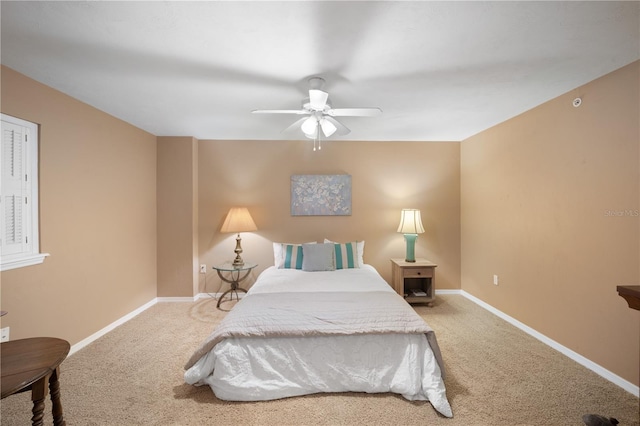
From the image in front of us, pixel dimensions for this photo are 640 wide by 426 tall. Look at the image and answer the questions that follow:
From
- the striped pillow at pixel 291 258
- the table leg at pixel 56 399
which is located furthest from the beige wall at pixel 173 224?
the table leg at pixel 56 399

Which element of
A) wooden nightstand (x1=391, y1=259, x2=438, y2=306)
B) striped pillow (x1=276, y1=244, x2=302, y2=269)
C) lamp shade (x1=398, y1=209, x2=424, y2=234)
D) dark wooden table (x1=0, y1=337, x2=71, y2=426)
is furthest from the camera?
lamp shade (x1=398, y1=209, x2=424, y2=234)

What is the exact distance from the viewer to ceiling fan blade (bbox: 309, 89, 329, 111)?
6.31 feet

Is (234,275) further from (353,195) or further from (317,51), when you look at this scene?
(317,51)

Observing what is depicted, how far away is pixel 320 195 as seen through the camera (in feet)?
13.3

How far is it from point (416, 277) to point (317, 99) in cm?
273

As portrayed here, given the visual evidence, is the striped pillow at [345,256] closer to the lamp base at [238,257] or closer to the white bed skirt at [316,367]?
the lamp base at [238,257]

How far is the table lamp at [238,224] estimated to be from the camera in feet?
12.0

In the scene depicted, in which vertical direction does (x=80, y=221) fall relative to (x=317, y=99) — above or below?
below

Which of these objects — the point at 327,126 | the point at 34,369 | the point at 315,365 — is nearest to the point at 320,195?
the point at 327,126

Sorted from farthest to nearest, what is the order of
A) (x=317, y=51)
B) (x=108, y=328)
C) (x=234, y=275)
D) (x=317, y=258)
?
(x=234, y=275)
(x=317, y=258)
(x=108, y=328)
(x=317, y=51)

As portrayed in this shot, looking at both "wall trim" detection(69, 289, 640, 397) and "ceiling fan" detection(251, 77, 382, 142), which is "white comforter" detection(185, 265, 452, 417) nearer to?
"wall trim" detection(69, 289, 640, 397)

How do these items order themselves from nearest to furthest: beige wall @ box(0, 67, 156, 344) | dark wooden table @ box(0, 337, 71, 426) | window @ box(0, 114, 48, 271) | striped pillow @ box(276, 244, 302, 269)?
dark wooden table @ box(0, 337, 71, 426) → window @ box(0, 114, 48, 271) → beige wall @ box(0, 67, 156, 344) → striped pillow @ box(276, 244, 302, 269)

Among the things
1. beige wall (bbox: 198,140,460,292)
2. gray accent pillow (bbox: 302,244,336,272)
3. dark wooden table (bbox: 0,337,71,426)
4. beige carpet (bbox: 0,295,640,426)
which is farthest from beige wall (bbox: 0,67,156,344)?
gray accent pillow (bbox: 302,244,336,272)

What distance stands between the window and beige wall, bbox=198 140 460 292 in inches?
74.3
